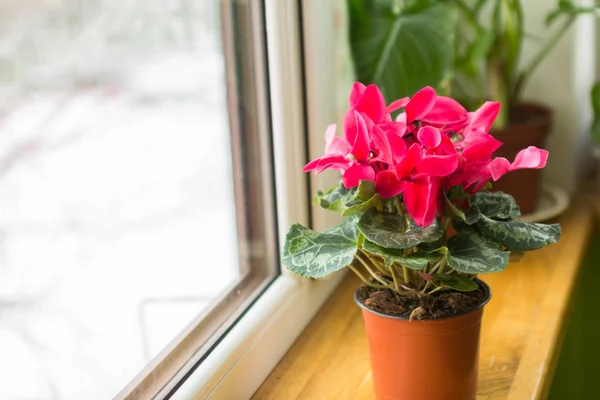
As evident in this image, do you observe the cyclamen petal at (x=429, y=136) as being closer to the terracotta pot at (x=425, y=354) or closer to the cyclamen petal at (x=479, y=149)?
the cyclamen petal at (x=479, y=149)

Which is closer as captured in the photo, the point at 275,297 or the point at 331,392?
the point at 331,392

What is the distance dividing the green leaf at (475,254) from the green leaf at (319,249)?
0.10 meters

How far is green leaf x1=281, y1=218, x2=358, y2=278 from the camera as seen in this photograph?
0.73 m

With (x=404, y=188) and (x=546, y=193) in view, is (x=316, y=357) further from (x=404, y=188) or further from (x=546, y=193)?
(x=546, y=193)

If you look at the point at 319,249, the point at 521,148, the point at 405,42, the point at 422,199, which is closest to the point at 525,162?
the point at 422,199

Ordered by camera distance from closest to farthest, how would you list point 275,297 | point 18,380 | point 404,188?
point 404,188 < point 18,380 < point 275,297

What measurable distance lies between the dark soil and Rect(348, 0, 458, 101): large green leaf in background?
1.40 ft

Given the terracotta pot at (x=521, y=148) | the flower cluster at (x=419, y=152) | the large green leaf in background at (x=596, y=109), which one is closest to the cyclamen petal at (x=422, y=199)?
the flower cluster at (x=419, y=152)

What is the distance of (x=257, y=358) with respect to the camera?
936 mm

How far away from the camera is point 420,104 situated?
0.76 meters

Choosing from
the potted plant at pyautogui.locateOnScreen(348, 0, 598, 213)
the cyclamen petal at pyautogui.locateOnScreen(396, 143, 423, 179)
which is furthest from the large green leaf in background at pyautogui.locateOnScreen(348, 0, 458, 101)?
the cyclamen petal at pyautogui.locateOnScreen(396, 143, 423, 179)

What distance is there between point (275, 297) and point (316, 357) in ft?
0.32

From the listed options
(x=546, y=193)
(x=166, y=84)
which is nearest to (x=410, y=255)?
(x=166, y=84)

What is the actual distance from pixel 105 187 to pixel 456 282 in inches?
19.1
